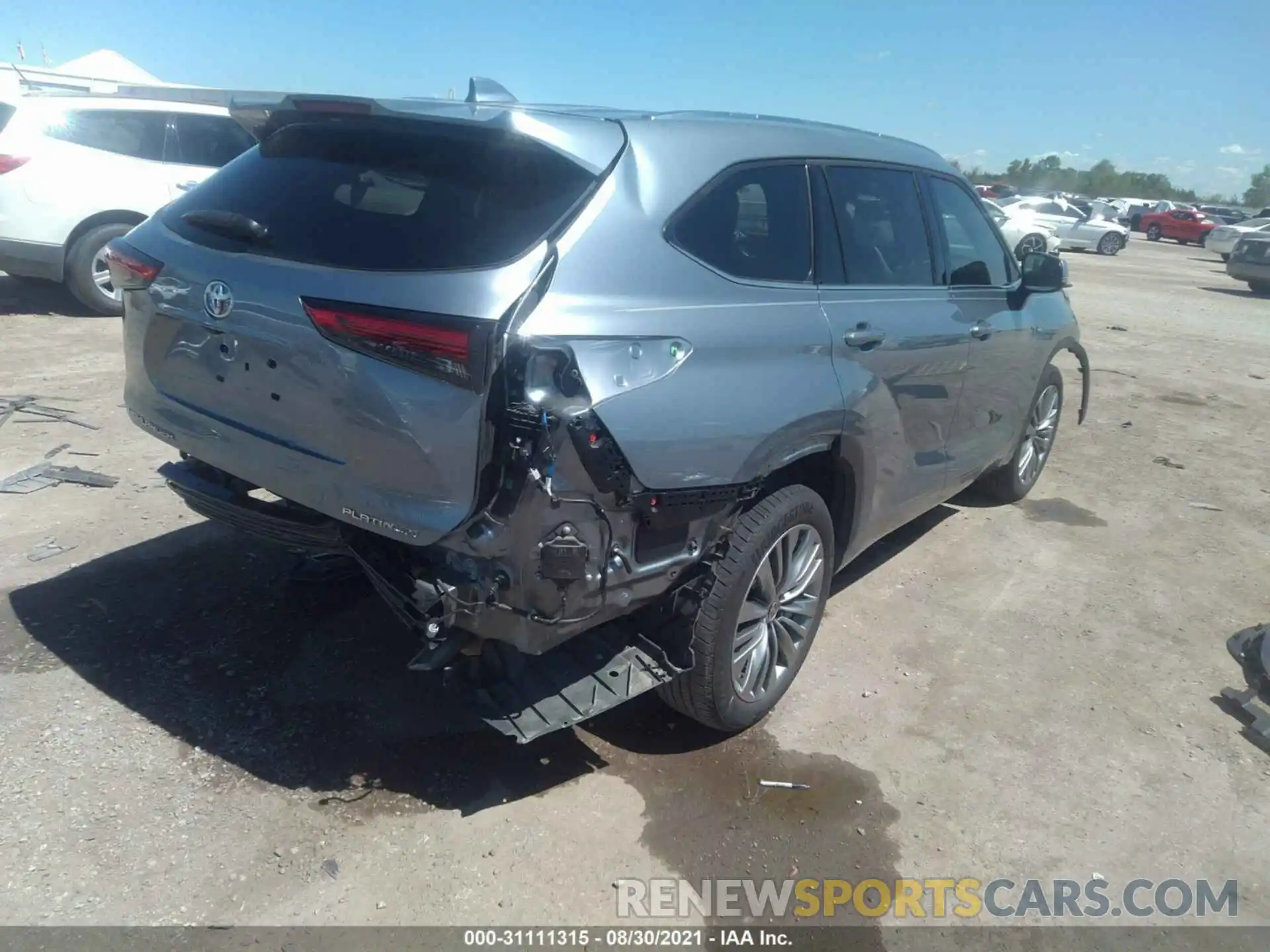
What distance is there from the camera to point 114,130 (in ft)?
29.8

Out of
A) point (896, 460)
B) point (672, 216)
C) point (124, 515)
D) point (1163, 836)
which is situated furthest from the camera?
point (124, 515)

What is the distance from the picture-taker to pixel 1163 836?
3.09 meters

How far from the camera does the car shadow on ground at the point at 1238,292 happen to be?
1880cm

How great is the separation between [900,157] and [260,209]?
2673 mm

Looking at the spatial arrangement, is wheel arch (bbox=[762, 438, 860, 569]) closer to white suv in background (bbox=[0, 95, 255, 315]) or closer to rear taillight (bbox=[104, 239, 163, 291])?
rear taillight (bbox=[104, 239, 163, 291])

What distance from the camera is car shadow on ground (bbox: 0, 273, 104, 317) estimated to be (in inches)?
364

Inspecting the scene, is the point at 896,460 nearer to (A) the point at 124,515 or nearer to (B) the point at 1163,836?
Result: (B) the point at 1163,836

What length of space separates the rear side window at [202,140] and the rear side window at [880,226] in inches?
300

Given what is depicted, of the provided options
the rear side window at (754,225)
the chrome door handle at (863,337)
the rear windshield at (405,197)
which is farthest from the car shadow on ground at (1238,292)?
the rear windshield at (405,197)

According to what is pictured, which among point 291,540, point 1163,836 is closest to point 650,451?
point 291,540

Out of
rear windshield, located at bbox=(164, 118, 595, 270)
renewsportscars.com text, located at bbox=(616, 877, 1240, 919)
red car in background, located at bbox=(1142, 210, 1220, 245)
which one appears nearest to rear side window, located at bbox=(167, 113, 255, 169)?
rear windshield, located at bbox=(164, 118, 595, 270)

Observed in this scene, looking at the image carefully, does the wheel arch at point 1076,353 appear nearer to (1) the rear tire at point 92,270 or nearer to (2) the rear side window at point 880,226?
(2) the rear side window at point 880,226

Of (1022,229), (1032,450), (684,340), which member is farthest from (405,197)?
(1022,229)

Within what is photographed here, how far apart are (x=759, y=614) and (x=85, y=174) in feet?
27.7
